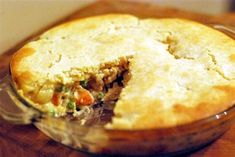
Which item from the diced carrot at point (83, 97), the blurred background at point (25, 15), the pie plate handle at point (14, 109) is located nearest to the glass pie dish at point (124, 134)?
the pie plate handle at point (14, 109)

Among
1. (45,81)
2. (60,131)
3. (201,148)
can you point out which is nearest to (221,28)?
(201,148)

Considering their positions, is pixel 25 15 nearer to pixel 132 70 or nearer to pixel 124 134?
pixel 132 70

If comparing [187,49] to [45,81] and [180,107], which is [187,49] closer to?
[180,107]

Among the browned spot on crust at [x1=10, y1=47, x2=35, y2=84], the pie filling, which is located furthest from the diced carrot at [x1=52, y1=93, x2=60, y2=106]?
the browned spot on crust at [x1=10, y1=47, x2=35, y2=84]

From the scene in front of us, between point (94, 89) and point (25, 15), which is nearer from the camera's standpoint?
point (94, 89)

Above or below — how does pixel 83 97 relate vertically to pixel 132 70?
below

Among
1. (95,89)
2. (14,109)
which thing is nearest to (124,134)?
(14,109)

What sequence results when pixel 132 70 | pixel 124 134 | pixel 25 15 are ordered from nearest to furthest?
1. pixel 124 134
2. pixel 132 70
3. pixel 25 15

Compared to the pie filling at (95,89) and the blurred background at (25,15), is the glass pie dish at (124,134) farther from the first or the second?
the blurred background at (25,15)
